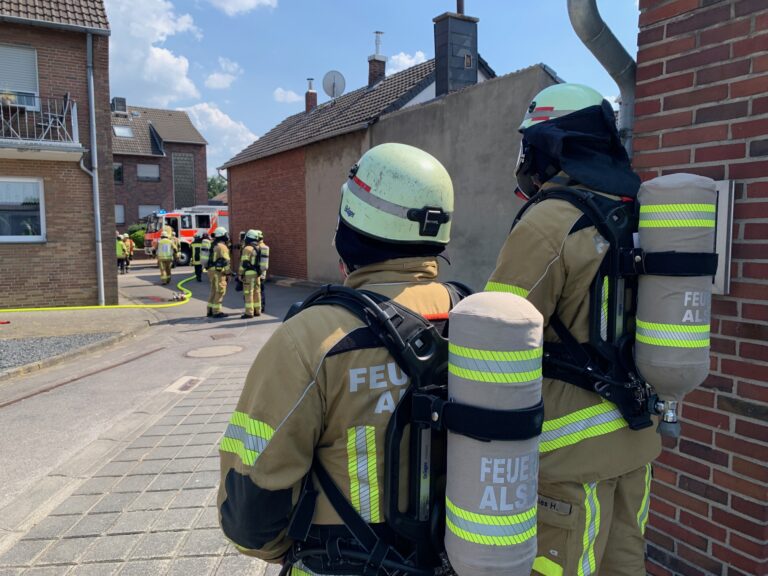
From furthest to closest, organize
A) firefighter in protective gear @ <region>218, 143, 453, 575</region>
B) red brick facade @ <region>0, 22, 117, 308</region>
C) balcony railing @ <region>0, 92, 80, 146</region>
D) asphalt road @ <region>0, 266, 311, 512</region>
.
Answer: red brick facade @ <region>0, 22, 117, 308</region>, balcony railing @ <region>0, 92, 80, 146</region>, asphalt road @ <region>0, 266, 311, 512</region>, firefighter in protective gear @ <region>218, 143, 453, 575</region>

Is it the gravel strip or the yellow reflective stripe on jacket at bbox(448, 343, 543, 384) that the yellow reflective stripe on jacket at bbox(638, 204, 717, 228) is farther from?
the gravel strip

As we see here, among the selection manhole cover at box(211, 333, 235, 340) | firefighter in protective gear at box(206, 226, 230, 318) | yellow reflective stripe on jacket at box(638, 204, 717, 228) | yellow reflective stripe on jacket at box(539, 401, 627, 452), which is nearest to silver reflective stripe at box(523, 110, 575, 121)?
yellow reflective stripe on jacket at box(638, 204, 717, 228)

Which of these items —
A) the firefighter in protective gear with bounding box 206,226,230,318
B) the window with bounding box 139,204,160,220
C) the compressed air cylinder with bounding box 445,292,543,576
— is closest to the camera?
the compressed air cylinder with bounding box 445,292,543,576

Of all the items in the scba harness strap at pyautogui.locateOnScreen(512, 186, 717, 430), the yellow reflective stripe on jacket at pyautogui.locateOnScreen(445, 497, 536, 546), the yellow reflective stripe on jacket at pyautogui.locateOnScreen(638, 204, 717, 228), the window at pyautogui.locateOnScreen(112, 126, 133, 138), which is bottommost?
the yellow reflective stripe on jacket at pyautogui.locateOnScreen(445, 497, 536, 546)

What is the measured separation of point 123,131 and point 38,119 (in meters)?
31.9

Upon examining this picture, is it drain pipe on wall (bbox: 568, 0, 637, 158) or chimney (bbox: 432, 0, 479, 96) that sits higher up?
chimney (bbox: 432, 0, 479, 96)

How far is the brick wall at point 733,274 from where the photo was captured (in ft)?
7.83

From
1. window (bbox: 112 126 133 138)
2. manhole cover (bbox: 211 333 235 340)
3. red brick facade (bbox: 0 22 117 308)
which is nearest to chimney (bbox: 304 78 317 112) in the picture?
red brick facade (bbox: 0 22 117 308)

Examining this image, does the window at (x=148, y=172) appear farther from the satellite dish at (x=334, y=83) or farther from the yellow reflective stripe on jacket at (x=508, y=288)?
the yellow reflective stripe on jacket at (x=508, y=288)

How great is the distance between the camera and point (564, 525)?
1.76 meters

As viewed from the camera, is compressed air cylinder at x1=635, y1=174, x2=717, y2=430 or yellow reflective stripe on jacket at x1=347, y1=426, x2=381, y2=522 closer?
yellow reflective stripe on jacket at x1=347, y1=426, x2=381, y2=522

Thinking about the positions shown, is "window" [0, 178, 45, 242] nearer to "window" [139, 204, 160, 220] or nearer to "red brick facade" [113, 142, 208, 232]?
"red brick facade" [113, 142, 208, 232]

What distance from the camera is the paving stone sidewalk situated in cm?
313

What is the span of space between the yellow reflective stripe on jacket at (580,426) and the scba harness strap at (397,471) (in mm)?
442
